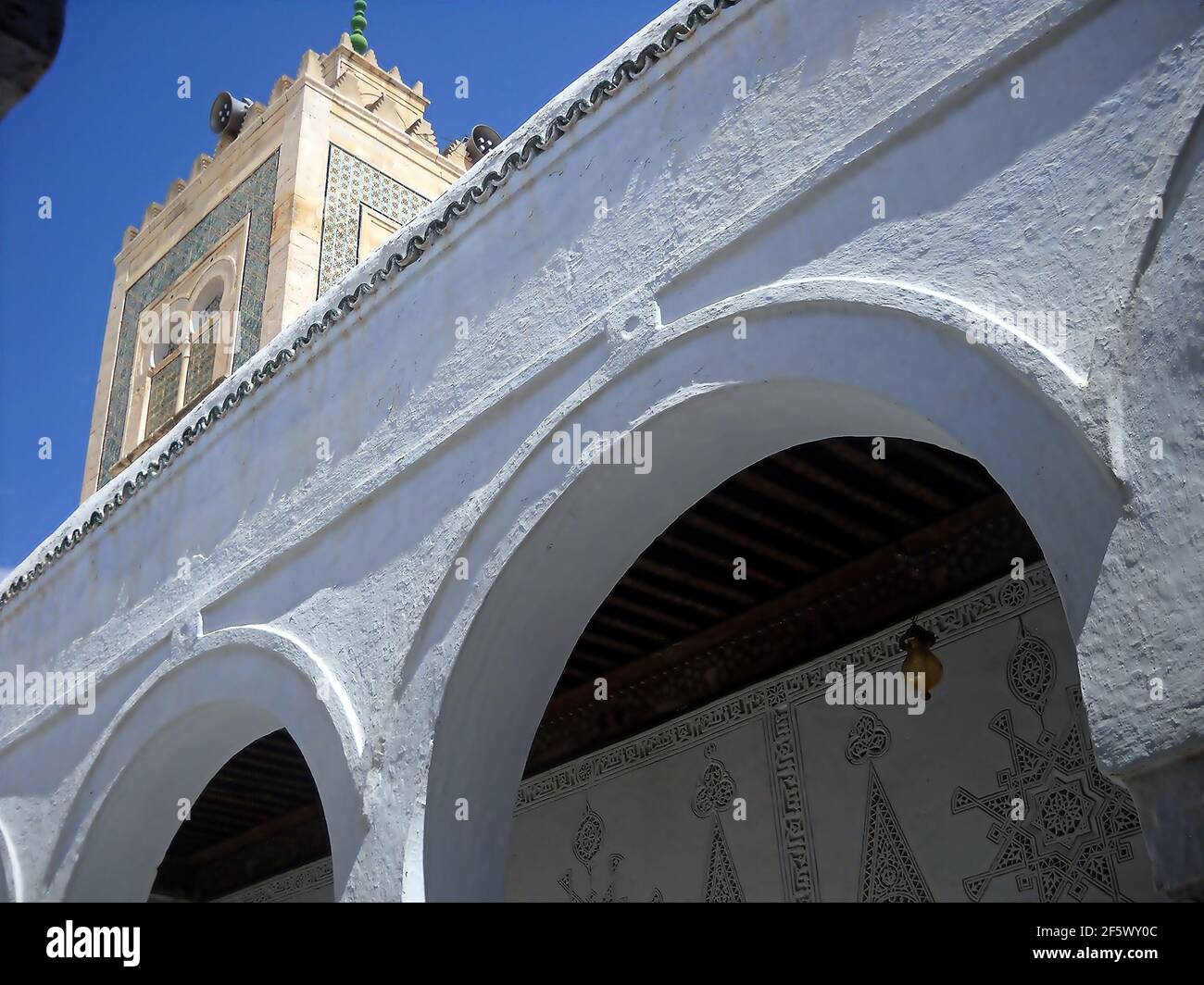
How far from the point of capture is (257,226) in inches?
292

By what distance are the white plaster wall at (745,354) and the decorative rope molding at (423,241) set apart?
32mm

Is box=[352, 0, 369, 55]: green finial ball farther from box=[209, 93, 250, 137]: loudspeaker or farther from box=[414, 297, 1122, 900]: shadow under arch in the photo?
box=[414, 297, 1122, 900]: shadow under arch

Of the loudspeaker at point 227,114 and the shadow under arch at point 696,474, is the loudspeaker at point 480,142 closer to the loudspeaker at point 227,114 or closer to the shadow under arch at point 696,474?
the loudspeaker at point 227,114

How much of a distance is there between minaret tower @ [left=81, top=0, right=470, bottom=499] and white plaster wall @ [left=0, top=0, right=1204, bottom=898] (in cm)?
316

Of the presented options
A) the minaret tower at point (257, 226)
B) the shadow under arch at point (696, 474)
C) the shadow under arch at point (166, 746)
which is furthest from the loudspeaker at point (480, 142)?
the shadow under arch at point (696, 474)

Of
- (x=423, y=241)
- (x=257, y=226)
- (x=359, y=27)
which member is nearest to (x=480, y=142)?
(x=359, y=27)

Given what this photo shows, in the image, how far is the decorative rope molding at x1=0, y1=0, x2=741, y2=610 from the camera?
2816 mm

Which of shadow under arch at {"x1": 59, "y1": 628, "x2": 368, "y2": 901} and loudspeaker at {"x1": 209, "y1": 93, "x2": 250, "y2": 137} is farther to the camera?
loudspeaker at {"x1": 209, "y1": 93, "x2": 250, "y2": 137}

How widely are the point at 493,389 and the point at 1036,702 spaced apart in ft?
5.16

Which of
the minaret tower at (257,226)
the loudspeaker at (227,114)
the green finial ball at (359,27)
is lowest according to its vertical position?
the minaret tower at (257,226)

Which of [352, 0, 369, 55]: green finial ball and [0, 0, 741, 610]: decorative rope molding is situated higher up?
[352, 0, 369, 55]: green finial ball

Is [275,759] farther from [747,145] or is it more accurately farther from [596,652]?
[747,145]

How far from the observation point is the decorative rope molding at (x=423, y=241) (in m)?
2.82

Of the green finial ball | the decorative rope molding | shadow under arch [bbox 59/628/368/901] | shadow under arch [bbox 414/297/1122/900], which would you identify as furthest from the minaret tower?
shadow under arch [bbox 414/297/1122/900]
